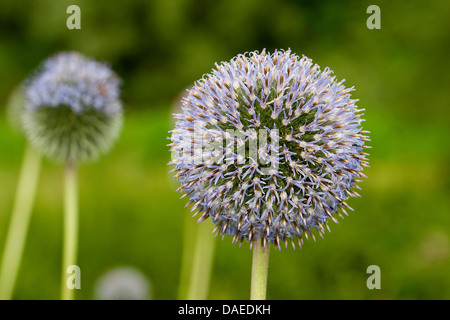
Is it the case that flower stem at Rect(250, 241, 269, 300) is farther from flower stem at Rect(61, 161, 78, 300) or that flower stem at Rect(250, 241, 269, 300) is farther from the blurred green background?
the blurred green background

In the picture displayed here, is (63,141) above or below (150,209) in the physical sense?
below

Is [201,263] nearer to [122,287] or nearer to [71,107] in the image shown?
[122,287]

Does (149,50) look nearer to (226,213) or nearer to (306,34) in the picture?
(306,34)

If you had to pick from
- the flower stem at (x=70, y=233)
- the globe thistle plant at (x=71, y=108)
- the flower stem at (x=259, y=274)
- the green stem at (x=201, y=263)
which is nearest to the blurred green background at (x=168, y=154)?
the green stem at (x=201, y=263)

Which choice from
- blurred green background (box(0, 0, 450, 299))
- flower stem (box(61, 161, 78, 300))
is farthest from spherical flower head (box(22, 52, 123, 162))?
blurred green background (box(0, 0, 450, 299))

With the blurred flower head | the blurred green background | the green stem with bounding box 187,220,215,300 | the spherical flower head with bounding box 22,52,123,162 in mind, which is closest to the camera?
the green stem with bounding box 187,220,215,300

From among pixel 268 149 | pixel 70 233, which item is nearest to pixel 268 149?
pixel 268 149

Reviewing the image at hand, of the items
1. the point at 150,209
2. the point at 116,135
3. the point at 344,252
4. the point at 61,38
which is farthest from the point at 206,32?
the point at 116,135
